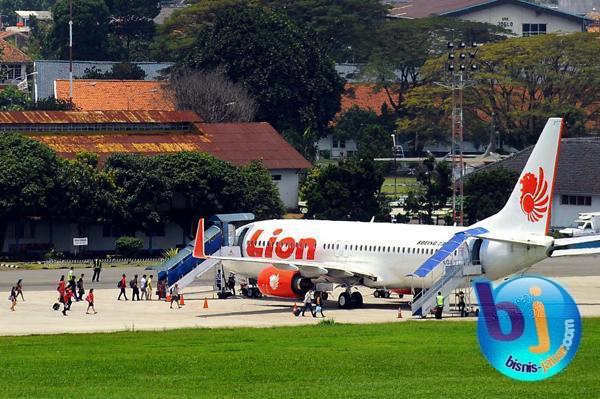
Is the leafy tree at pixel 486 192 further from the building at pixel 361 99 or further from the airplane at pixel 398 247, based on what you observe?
the building at pixel 361 99

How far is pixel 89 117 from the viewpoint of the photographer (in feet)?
371

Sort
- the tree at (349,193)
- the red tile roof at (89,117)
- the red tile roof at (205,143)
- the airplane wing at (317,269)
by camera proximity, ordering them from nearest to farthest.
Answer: the airplane wing at (317,269) < the tree at (349,193) < the red tile roof at (205,143) < the red tile roof at (89,117)

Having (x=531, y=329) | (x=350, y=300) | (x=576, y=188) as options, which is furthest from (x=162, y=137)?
(x=531, y=329)

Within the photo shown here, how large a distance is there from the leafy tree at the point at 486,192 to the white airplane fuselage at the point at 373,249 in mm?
32393

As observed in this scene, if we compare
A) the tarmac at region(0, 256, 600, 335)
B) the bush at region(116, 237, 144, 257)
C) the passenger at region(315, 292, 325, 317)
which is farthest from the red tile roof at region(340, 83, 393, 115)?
the passenger at region(315, 292, 325, 317)

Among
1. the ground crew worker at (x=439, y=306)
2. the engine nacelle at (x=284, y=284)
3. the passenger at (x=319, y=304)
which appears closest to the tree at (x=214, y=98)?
the engine nacelle at (x=284, y=284)

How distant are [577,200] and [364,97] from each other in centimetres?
7633

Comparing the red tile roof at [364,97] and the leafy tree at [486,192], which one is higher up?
the red tile roof at [364,97]

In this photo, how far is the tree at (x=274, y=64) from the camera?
14750 cm

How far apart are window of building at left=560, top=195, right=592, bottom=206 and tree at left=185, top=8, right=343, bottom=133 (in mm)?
42545

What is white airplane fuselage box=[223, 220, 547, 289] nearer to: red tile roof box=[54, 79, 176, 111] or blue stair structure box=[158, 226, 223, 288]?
blue stair structure box=[158, 226, 223, 288]

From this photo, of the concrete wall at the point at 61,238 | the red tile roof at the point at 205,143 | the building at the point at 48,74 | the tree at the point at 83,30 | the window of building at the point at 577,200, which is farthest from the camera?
the tree at the point at 83,30

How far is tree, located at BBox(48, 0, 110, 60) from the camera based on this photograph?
189500mm

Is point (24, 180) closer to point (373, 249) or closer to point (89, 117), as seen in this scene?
point (89, 117)
